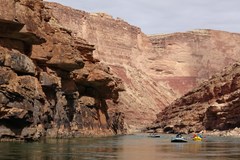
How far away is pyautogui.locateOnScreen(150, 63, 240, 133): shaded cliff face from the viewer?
11219cm

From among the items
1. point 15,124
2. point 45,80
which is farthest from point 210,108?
point 15,124

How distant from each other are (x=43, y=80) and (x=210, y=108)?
200ft

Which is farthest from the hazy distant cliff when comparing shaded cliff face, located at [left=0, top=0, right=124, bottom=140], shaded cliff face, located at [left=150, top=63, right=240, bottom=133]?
shaded cliff face, located at [left=150, top=63, right=240, bottom=133]

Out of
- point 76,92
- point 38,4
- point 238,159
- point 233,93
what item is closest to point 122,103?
point 233,93

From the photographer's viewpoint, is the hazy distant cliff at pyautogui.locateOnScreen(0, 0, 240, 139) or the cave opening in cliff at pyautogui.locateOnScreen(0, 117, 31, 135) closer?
the cave opening in cliff at pyautogui.locateOnScreen(0, 117, 31, 135)

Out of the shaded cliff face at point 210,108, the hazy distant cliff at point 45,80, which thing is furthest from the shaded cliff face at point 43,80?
the shaded cliff face at point 210,108

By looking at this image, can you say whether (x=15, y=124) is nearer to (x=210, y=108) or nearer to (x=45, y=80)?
(x=45, y=80)

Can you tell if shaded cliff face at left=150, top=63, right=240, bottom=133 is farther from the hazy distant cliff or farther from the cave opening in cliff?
the cave opening in cliff

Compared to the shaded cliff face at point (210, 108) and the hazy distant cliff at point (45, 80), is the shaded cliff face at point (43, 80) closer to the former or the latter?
the hazy distant cliff at point (45, 80)

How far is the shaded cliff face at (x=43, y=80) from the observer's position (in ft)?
183

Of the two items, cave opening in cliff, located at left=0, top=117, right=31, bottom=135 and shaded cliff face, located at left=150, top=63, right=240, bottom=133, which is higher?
shaded cliff face, located at left=150, top=63, right=240, bottom=133

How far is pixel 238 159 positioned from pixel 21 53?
29.8 metres

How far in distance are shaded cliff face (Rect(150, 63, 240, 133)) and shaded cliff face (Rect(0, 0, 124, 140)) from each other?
31.8m

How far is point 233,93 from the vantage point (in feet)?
372
